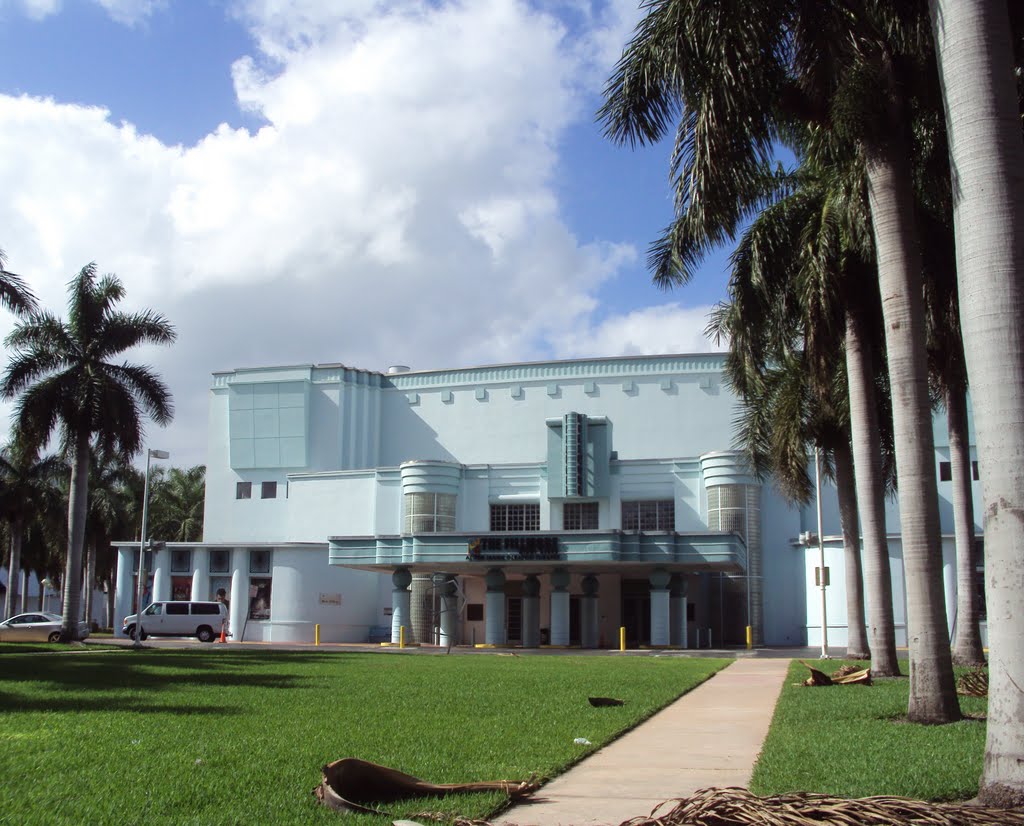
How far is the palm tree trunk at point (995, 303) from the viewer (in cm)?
742

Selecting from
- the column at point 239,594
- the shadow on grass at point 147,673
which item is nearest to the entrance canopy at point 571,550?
the column at point 239,594

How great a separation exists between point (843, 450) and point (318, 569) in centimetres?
3151

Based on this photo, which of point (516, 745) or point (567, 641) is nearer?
point (516, 745)

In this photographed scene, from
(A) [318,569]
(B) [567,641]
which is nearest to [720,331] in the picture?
(B) [567,641]

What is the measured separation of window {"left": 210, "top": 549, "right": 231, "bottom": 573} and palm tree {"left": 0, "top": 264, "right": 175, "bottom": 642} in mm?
14903

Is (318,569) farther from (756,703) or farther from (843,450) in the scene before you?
(756,703)

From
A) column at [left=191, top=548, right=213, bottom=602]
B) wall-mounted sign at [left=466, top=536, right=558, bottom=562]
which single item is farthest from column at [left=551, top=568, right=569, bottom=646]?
column at [left=191, top=548, right=213, bottom=602]

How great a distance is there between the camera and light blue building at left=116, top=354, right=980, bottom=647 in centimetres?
4647

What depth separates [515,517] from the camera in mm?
53281

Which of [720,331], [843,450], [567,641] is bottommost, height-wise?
[567,641]

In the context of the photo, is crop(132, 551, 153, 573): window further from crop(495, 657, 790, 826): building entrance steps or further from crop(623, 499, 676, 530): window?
crop(495, 657, 790, 826): building entrance steps

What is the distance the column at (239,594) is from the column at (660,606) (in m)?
20.4

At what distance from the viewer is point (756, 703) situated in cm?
1706

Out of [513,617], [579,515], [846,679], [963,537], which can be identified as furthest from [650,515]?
[846,679]
